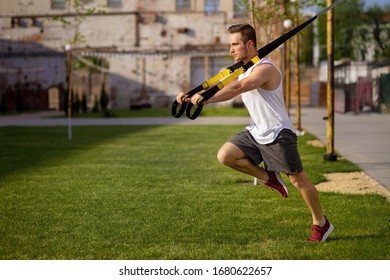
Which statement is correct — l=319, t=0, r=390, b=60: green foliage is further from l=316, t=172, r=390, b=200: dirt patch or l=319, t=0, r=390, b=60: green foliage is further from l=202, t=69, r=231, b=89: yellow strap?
l=202, t=69, r=231, b=89: yellow strap

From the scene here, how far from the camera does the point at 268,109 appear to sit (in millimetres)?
7383

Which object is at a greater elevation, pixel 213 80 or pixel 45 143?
pixel 213 80

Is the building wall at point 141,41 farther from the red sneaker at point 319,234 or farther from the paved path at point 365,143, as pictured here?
the red sneaker at point 319,234

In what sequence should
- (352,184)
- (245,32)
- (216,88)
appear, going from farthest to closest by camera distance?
(352,184), (245,32), (216,88)

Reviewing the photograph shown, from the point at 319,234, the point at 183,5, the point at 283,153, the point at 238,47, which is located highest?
the point at 183,5

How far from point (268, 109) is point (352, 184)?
4.59 m

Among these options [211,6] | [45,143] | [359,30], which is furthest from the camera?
[359,30]

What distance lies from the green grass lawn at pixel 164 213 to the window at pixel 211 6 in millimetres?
36480

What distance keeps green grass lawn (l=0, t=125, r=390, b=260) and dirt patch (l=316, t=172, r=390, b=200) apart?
336 mm

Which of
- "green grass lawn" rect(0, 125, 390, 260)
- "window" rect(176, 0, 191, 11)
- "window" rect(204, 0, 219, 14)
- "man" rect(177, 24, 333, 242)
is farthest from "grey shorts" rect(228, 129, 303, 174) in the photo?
"window" rect(176, 0, 191, 11)

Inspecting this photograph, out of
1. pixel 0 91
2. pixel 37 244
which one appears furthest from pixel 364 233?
pixel 0 91

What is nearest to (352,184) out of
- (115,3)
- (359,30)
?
(115,3)

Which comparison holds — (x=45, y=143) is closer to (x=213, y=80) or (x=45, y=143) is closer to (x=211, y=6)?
(x=213, y=80)

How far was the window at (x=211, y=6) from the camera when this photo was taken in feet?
171
